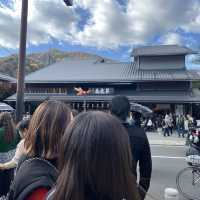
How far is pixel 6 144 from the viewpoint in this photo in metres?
Result: 4.04

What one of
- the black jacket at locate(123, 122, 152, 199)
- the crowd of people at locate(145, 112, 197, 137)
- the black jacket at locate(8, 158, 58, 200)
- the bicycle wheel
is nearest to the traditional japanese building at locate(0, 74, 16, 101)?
the crowd of people at locate(145, 112, 197, 137)

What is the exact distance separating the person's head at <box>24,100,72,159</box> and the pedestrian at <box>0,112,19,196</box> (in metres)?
2.28

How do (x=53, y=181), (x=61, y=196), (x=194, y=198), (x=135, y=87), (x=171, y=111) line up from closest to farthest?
(x=61, y=196), (x=53, y=181), (x=194, y=198), (x=171, y=111), (x=135, y=87)

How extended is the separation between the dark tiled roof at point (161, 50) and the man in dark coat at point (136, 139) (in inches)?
1073

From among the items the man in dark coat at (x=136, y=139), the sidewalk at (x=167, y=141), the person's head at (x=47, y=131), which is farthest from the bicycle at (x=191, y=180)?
the sidewalk at (x=167, y=141)

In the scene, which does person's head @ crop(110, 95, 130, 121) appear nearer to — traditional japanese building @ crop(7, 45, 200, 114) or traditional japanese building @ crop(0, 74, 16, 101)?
traditional japanese building @ crop(7, 45, 200, 114)

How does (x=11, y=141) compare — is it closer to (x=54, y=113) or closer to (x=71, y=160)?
(x=54, y=113)

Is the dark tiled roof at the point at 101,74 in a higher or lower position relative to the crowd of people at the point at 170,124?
higher

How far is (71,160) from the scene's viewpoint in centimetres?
130

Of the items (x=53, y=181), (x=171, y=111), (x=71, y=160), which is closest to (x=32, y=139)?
(x=53, y=181)

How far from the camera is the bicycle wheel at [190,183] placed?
18.8 feet

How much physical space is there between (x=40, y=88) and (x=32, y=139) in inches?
1145

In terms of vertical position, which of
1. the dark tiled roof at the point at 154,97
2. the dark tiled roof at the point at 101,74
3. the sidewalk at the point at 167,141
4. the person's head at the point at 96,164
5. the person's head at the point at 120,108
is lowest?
the sidewalk at the point at 167,141

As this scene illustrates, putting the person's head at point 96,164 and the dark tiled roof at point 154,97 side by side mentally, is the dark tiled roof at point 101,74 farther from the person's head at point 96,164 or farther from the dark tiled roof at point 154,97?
the person's head at point 96,164
